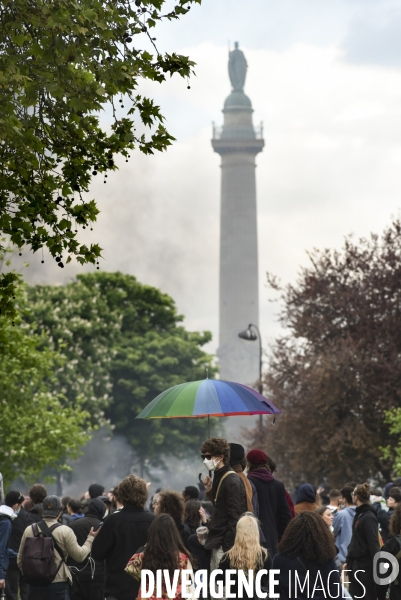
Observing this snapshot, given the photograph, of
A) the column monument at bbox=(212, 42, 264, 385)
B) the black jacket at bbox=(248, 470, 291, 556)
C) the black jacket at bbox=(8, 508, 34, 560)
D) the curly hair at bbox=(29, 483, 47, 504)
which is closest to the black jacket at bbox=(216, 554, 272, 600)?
the black jacket at bbox=(248, 470, 291, 556)

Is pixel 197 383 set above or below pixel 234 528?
above

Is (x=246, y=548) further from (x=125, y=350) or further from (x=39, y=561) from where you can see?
(x=125, y=350)

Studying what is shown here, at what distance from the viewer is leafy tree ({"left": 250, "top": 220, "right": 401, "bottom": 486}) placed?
121ft

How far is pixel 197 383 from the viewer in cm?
1349

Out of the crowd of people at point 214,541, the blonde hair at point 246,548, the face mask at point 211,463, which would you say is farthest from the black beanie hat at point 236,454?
the blonde hair at point 246,548

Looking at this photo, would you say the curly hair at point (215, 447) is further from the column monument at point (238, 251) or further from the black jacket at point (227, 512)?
the column monument at point (238, 251)

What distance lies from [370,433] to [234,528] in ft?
85.5

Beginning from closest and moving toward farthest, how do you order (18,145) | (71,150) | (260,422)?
(18,145) → (71,150) → (260,422)

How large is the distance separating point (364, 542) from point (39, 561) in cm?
344

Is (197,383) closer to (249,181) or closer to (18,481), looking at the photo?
(18,481)

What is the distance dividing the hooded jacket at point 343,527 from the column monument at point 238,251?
355 ft

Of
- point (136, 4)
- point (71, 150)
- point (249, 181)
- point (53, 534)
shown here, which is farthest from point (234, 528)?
point (249, 181)

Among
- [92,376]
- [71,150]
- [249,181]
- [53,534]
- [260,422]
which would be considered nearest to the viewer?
[71,150]

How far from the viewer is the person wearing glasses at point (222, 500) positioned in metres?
10.8
